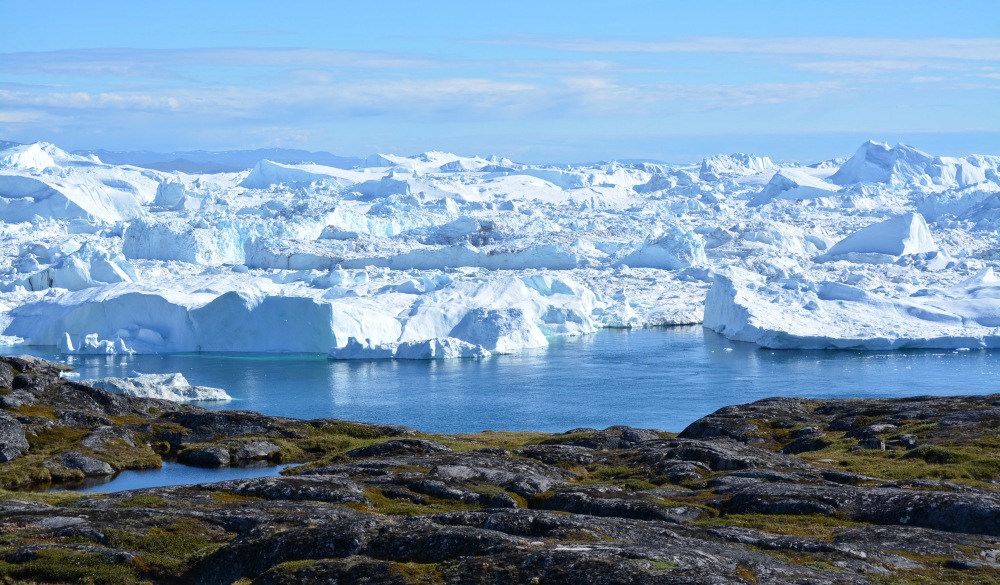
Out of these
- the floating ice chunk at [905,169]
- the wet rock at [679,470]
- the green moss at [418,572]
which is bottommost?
the wet rock at [679,470]

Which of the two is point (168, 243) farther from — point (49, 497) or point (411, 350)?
point (49, 497)

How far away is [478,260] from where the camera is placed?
277 ft

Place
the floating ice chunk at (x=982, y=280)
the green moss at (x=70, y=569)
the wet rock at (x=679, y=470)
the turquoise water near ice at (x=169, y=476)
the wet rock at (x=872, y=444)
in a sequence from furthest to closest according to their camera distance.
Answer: the floating ice chunk at (x=982, y=280)
the wet rock at (x=872, y=444)
the turquoise water near ice at (x=169, y=476)
the wet rock at (x=679, y=470)
the green moss at (x=70, y=569)

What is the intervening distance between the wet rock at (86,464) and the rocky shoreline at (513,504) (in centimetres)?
4

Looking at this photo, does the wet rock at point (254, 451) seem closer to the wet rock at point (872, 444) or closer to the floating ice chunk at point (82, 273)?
the wet rock at point (872, 444)

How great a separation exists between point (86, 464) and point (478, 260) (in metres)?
63.0

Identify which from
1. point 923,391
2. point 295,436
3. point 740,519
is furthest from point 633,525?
point 923,391

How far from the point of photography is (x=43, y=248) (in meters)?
79.1

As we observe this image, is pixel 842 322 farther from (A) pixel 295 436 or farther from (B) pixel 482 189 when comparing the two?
(B) pixel 482 189

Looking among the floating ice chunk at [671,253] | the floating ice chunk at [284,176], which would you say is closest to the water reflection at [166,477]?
the floating ice chunk at [671,253]

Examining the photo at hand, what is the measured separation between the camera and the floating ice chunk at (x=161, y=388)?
37375 mm

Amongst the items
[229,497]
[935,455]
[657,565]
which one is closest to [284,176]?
[935,455]

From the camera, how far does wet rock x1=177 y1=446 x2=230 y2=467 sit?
2381 cm

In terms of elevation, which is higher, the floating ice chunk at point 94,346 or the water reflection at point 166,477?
the floating ice chunk at point 94,346
